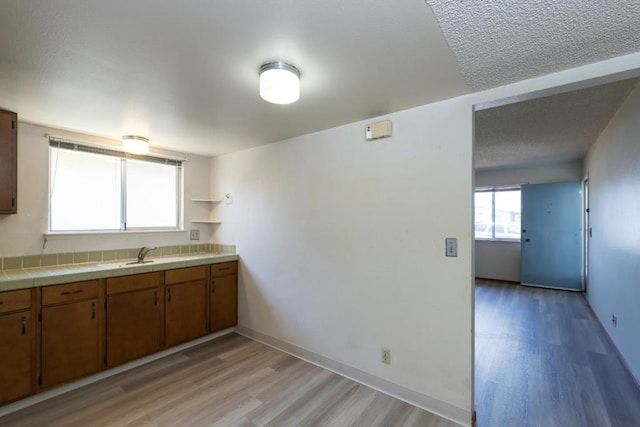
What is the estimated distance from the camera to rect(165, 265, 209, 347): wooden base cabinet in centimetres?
295

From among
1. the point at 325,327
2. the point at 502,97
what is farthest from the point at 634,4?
the point at 325,327

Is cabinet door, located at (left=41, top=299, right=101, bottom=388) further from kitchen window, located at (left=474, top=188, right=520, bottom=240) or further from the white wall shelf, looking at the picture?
kitchen window, located at (left=474, top=188, right=520, bottom=240)

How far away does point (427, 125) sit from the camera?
2.15 meters

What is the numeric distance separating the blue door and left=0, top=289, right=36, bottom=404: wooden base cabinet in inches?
280

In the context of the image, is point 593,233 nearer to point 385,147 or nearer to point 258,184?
point 385,147

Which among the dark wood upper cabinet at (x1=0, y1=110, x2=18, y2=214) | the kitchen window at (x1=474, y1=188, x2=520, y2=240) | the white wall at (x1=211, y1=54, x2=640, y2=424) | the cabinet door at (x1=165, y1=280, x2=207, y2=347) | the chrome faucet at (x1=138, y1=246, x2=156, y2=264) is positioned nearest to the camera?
the white wall at (x1=211, y1=54, x2=640, y2=424)

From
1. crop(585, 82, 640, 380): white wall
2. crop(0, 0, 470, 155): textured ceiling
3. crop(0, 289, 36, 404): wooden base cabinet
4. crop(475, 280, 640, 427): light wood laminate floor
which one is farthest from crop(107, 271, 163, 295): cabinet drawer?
crop(585, 82, 640, 380): white wall

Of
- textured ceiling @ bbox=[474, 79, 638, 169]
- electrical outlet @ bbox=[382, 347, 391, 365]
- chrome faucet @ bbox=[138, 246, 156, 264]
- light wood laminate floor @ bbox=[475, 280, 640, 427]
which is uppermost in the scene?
textured ceiling @ bbox=[474, 79, 638, 169]

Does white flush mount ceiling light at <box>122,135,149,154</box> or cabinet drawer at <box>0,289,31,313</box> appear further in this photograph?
white flush mount ceiling light at <box>122,135,149,154</box>

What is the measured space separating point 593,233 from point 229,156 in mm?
5067

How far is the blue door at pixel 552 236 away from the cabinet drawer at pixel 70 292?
6.77m

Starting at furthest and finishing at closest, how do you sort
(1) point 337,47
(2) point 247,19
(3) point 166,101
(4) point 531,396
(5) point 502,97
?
(4) point 531,396 → (3) point 166,101 → (5) point 502,97 → (1) point 337,47 → (2) point 247,19

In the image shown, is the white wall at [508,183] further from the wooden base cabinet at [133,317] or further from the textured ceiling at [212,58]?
the wooden base cabinet at [133,317]

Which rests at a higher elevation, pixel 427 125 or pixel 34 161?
pixel 427 125
